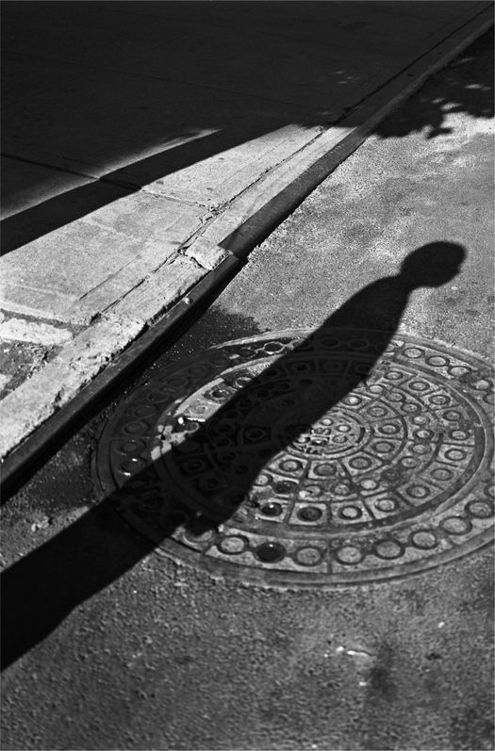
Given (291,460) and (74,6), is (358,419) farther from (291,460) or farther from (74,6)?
(74,6)

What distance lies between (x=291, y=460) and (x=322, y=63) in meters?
7.06

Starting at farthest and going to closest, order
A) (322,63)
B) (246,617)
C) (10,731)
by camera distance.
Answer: (322,63) < (246,617) < (10,731)

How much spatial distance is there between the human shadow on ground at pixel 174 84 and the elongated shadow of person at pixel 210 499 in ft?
7.10

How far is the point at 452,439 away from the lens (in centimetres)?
445

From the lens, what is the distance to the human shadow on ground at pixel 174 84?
24.5ft

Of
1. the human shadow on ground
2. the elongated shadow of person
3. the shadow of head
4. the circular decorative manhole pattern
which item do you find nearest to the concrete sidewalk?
the human shadow on ground

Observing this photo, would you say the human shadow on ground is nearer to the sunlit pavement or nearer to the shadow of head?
the shadow of head

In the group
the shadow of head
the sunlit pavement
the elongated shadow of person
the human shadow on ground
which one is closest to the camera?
the sunlit pavement

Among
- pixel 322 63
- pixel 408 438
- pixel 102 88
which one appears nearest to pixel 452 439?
pixel 408 438

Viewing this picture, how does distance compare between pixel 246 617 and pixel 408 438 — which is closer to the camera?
pixel 246 617

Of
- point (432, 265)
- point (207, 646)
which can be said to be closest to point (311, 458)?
point (207, 646)

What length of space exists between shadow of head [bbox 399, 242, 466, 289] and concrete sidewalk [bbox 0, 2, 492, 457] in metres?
1.02

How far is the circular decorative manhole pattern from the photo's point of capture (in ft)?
12.8

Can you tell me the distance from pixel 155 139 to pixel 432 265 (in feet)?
9.55
